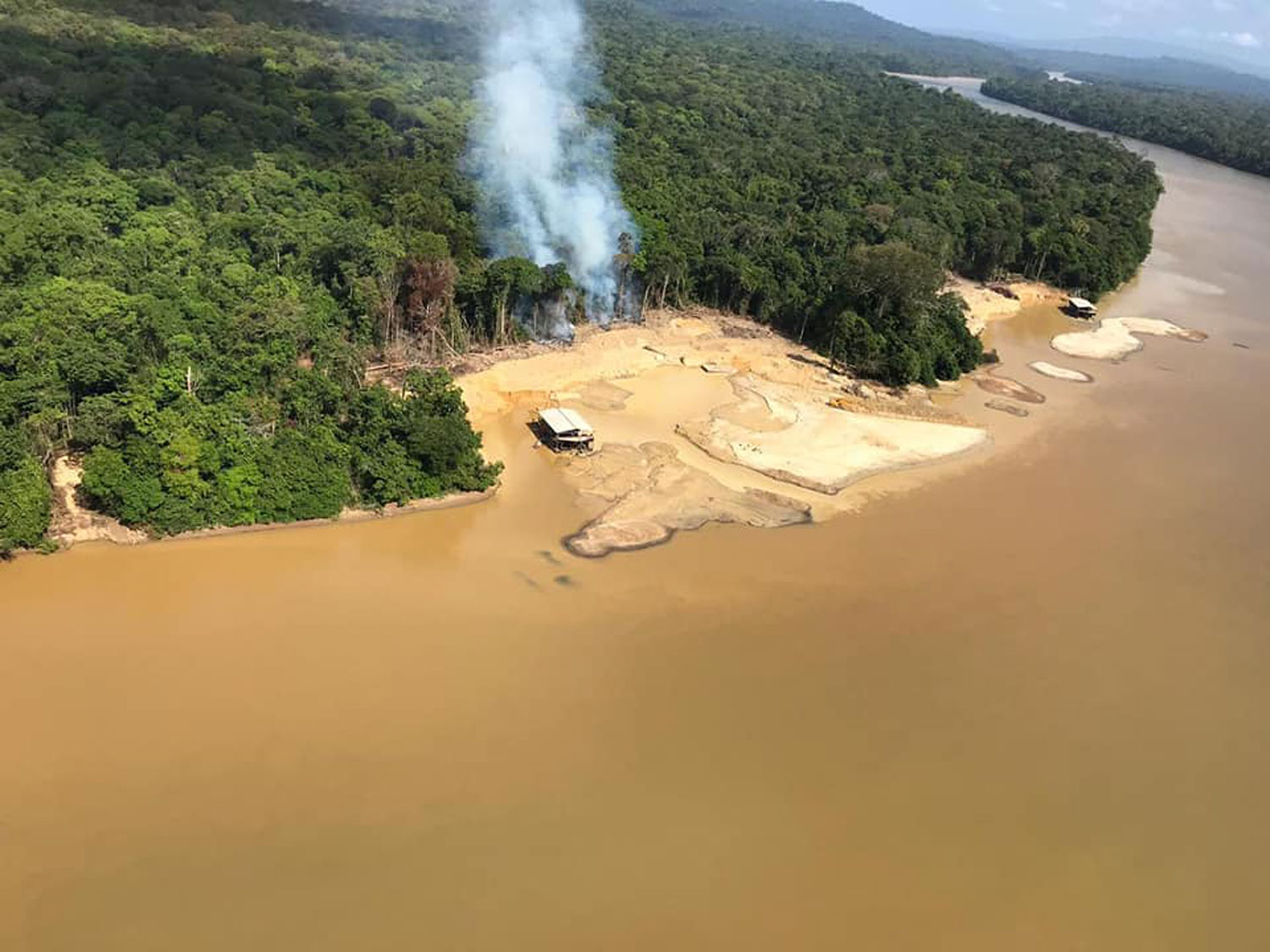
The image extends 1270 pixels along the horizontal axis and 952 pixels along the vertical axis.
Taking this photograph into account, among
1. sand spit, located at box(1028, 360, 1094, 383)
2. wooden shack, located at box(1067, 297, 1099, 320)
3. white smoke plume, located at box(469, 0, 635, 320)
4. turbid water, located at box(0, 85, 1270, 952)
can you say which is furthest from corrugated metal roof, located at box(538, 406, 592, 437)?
wooden shack, located at box(1067, 297, 1099, 320)

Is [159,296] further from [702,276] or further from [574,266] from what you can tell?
[702,276]

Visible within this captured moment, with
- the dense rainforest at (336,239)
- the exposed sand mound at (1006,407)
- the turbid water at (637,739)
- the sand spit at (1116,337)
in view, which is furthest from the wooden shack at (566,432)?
the sand spit at (1116,337)

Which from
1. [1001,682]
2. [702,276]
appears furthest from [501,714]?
[702,276]

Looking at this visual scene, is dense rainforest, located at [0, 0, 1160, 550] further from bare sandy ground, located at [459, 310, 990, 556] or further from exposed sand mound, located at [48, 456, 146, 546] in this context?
bare sandy ground, located at [459, 310, 990, 556]

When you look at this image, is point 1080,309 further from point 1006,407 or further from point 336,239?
point 336,239

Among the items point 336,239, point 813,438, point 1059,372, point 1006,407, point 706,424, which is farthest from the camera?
point 1059,372

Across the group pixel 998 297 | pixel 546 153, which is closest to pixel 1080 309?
pixel 998 297
